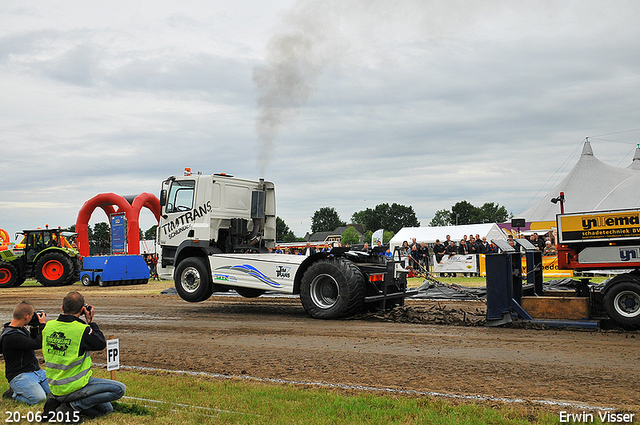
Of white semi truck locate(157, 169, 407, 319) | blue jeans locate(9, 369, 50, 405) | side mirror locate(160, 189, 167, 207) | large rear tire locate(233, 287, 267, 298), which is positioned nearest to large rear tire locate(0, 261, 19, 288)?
white semi truck locate(157, 169, 407, 319)

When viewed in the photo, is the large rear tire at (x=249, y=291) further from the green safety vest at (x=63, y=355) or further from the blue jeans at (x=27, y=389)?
the green safety vest at (x=63, y=355)

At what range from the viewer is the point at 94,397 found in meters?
4.84

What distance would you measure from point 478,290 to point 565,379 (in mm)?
8256

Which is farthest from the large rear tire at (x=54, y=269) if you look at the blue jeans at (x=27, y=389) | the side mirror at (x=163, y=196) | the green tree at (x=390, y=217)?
the green tree at (x=390, y=217)

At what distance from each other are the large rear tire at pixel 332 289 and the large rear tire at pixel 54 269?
16.0 metres

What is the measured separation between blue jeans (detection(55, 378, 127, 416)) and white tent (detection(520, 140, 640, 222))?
120ft

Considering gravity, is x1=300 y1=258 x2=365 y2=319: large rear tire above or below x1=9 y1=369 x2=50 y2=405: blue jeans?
above

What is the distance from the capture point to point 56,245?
2442 cm

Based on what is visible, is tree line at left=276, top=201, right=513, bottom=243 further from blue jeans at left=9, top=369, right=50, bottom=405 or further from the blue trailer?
blue jeans at left=9, top=369, right=50, bottom=405

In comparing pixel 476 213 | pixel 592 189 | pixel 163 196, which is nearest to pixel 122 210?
pixel 163 196

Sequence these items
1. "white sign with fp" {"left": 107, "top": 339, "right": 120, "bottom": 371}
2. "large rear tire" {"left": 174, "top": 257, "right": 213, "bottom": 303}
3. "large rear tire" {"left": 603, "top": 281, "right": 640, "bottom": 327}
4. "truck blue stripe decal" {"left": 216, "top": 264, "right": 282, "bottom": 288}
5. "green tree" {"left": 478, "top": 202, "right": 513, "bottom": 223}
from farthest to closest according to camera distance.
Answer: "green tree" {"left": 478, "top": 202, "right": 513, "bottom": 223}
"large rear tire" {"left": 174, "top": 257, "right": 213, "bottom": 303}
"truck blue stripe decal" {"left": 216, "top": 264, "right": 282, "bottom": 288}
"large rear tire" {"left": 603, "top": 281, "right": 640, "bottom": 327}
"white sign with fp" {"left": 107, "top": 339, "right": 120, "bottom": 371}

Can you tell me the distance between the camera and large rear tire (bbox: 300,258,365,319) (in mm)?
10523

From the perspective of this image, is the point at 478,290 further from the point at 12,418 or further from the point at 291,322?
the point at 12,418

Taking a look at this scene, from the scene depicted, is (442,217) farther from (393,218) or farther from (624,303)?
(624,303)
